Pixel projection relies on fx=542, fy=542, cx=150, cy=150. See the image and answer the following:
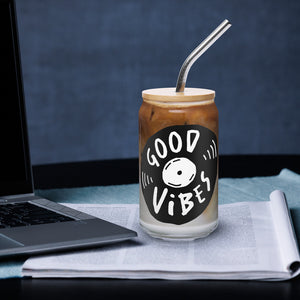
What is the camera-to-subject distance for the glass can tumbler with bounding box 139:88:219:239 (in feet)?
2.11

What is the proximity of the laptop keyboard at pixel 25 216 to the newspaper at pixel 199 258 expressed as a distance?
0.09 m

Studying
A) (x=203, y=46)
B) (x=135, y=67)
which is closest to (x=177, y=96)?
(x=203, y=46)

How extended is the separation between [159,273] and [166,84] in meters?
2.51

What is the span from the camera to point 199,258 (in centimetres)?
60

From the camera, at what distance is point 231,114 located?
10.1 feet

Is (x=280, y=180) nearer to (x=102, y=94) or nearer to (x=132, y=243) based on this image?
(x=132, y=243)

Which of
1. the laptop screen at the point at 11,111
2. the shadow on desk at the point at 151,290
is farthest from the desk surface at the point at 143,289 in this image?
the laptop screen at the point at 11,111

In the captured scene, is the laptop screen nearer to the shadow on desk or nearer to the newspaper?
the newspaper

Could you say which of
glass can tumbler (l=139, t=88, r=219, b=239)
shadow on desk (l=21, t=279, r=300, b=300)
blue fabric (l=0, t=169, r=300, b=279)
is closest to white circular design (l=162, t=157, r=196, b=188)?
glass can tumbler (l=139, t=88, r=219, b=239)

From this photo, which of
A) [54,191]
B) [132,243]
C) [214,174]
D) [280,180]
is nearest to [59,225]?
[132,243]

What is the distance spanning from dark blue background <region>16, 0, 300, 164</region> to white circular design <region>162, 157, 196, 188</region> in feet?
7.87

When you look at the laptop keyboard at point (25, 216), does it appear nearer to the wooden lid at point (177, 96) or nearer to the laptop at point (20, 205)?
the laptop at point (20, 205)

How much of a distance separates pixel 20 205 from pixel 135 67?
7.59 feet

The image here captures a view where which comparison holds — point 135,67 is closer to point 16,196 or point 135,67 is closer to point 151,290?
point 16,196
